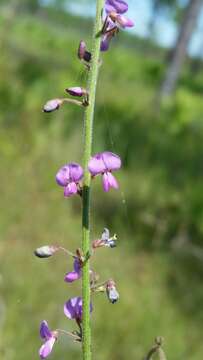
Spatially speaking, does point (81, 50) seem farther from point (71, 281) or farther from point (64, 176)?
point (71, 281)

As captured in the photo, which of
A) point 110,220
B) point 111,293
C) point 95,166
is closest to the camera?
point 95,166

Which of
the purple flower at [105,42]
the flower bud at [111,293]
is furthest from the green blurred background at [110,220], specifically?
the flower bud at [111,293]

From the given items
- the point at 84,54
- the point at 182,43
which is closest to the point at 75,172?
the point at 84,54

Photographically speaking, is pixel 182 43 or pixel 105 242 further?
pixel 182 43

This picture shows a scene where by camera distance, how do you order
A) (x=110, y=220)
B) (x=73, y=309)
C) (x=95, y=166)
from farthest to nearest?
(x=110, y=220) < (x=73, y=309) < (x=95, y=166)

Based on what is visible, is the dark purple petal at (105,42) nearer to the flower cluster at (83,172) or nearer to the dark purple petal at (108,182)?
the flower cluster at (83,172)

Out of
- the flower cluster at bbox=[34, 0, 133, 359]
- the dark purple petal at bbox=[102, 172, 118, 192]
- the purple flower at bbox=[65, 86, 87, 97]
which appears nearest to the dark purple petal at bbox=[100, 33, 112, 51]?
the flower cluster at bbox=[34, 0, 133, 359]
